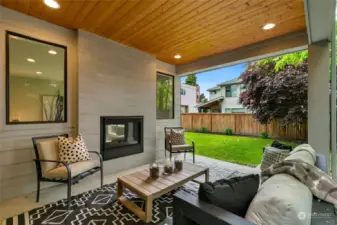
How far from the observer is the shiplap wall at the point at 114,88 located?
3.24 metres

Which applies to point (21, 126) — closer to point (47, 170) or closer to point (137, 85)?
point (47, 170)

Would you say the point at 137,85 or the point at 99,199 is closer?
the point at 99,199

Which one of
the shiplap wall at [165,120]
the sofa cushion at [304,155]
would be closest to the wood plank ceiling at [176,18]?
the shiplap wall at [165,120]

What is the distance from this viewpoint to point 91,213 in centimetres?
215

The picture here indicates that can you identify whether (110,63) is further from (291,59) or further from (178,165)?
(291,59)

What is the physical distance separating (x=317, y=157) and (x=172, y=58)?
3.70 m

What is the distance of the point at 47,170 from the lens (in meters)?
2.45

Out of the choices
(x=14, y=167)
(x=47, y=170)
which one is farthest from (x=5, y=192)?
(x=47, y=170)

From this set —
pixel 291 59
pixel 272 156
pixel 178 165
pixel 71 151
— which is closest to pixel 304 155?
pixel 272 156

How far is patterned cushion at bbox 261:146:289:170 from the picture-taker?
2.27 meters

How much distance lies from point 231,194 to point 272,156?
1.55 meters

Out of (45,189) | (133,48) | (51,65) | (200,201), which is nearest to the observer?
(200,201)

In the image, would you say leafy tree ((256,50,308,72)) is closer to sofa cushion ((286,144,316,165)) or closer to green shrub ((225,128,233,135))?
green shrub ((225,128,233,135))

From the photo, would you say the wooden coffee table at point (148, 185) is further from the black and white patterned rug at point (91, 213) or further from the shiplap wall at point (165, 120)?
the shiplap wall at point (165, 120)
